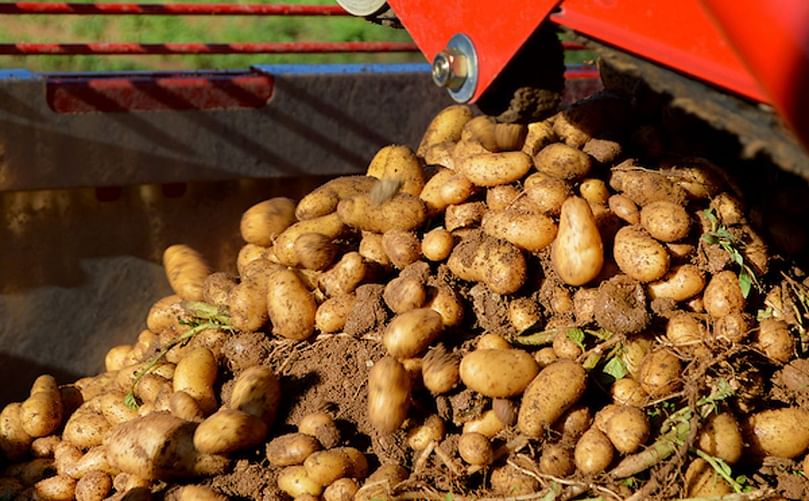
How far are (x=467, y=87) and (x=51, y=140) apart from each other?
1.78m

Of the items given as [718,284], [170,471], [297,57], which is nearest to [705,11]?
[718,284]

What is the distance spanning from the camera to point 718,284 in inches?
104

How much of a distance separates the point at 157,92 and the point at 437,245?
133cm

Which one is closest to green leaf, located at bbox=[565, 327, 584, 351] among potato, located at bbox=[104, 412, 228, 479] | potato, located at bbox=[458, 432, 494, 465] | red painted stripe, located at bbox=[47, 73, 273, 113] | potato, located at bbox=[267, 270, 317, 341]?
potato, located at bbox=[458, 432, 494, 465]

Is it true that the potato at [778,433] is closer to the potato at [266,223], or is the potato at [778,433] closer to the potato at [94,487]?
the potato at [266,223]

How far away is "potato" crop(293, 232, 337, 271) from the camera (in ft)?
9.54

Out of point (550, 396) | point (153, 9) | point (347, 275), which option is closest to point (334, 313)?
point (347, 275)

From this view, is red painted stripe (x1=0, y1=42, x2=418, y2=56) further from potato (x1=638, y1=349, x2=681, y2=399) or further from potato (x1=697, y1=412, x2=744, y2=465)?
potato (x1=697, y1=412, x2=744, y2=465)

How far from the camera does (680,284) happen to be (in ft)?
8.71

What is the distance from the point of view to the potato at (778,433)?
248 cm

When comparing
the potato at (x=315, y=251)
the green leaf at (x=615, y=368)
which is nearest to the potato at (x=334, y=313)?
the potato at (x=315, y=251)

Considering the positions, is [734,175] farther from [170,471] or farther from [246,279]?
[170,471]

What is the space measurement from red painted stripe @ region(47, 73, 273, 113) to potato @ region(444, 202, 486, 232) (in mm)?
1144

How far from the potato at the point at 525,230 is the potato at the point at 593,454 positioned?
0.56 meters
